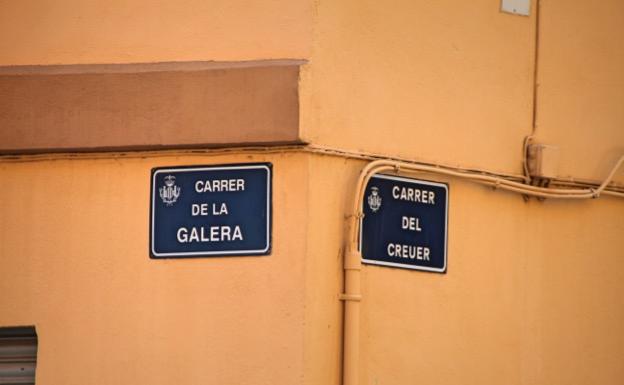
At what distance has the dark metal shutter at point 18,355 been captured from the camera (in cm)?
910

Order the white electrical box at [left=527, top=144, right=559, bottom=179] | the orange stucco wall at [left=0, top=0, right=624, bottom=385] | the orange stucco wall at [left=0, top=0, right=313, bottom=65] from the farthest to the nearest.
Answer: the white electrical box at [left=527, top=144, right=559, bottom=179], the orange stucco wall at [left=0, top=0, right=313, bottom=65], the orange stucco wall at [left=0, top=0, right=624, bottom=385]

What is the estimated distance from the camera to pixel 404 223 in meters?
9.09

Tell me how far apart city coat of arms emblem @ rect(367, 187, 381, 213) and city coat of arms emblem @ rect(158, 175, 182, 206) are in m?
1.10

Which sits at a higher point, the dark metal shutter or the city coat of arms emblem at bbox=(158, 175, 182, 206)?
the city coat of arms emblem at bbox=(158, 175, 182, 206)

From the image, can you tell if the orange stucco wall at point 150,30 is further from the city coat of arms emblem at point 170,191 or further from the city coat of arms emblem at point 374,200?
the city coat of arms emblem at point 374,200

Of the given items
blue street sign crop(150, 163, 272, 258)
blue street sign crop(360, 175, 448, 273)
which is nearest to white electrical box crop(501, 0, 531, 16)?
blue street sign crop(360, 175, 448, 273)

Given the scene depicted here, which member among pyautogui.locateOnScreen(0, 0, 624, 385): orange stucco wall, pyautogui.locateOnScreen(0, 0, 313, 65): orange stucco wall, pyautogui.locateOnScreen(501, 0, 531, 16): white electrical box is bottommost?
pyautogui.locateOnScreen(0, 0, 624, 385): orange stucco wall

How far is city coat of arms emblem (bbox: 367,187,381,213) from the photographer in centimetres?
898

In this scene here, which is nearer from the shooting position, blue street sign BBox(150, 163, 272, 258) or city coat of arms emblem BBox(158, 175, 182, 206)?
blue street sign BBox(150, 163, 272, 258)

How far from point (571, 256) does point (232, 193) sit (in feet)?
7.58

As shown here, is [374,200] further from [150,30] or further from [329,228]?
[150,30]

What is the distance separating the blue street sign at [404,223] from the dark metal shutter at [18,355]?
79.6 inches

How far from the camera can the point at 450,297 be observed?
921 cm

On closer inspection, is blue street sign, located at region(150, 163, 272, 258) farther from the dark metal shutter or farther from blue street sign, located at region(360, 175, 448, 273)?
the dark metal shutter
